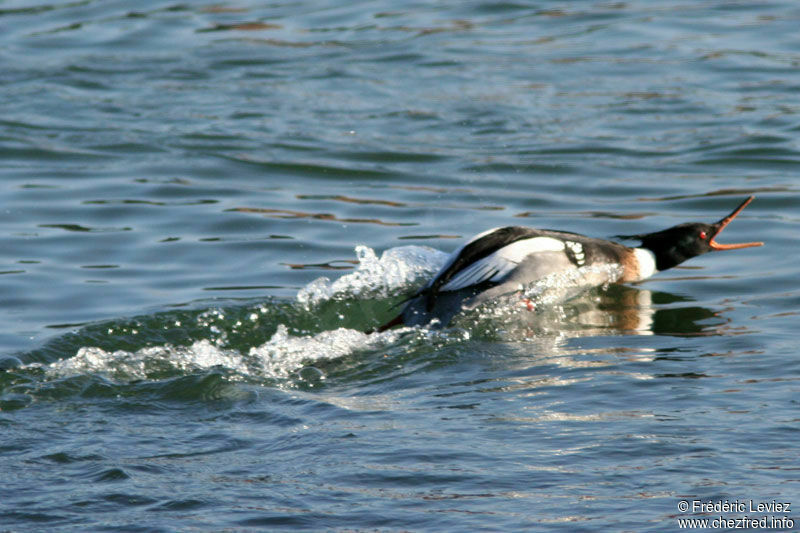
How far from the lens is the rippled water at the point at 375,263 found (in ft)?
16.1

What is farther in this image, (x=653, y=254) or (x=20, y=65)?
(x=20, y=65)

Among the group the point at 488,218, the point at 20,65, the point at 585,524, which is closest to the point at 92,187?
the point at 488,218

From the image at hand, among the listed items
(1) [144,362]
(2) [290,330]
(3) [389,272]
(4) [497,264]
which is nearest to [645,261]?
(4) [497,264]

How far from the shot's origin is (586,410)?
222 inches

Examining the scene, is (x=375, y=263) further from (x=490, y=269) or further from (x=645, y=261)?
(x=645, y=261)

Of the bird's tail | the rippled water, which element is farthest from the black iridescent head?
the bird's tail

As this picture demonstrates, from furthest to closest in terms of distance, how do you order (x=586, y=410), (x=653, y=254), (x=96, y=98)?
(x=96, y=98), (x=653, y=254), (x=586, y=410)

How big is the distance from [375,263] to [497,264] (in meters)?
0.99

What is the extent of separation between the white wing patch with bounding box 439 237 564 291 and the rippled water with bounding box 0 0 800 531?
24 cm

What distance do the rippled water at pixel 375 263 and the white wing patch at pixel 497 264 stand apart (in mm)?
236

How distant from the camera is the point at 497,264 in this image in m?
7.43

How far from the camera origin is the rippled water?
492 centimetres

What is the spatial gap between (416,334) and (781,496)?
2.78 metres

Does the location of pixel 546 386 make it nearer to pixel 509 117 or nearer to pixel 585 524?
pixel 585 524
